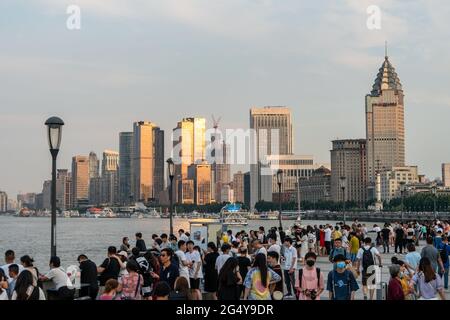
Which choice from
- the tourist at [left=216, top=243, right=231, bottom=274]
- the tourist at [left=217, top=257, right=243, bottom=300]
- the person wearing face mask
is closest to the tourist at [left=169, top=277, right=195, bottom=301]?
the tourist at [left=217, top=257, right=243, bottom=300]

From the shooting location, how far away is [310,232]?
110 ft

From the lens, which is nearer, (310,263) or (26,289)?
(26,289)

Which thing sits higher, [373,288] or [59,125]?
[59,125]

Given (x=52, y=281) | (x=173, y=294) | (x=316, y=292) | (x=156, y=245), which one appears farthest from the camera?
(x=156, y=245)

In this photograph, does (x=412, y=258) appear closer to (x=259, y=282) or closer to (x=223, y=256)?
(x=223, y=256)

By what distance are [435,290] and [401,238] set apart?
960 inches

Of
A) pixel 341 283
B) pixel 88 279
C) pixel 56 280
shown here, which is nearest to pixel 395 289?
pixel 341 283

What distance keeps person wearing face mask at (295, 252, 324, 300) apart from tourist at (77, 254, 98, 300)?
4698 millimetres

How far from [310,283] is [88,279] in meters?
5.10

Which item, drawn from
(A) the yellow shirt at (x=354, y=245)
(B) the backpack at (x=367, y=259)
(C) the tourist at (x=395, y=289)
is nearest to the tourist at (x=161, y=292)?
(C) the tourist at (x=395, y=289)

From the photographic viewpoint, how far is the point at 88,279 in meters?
15.0

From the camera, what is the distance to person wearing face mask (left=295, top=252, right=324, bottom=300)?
489 inches
